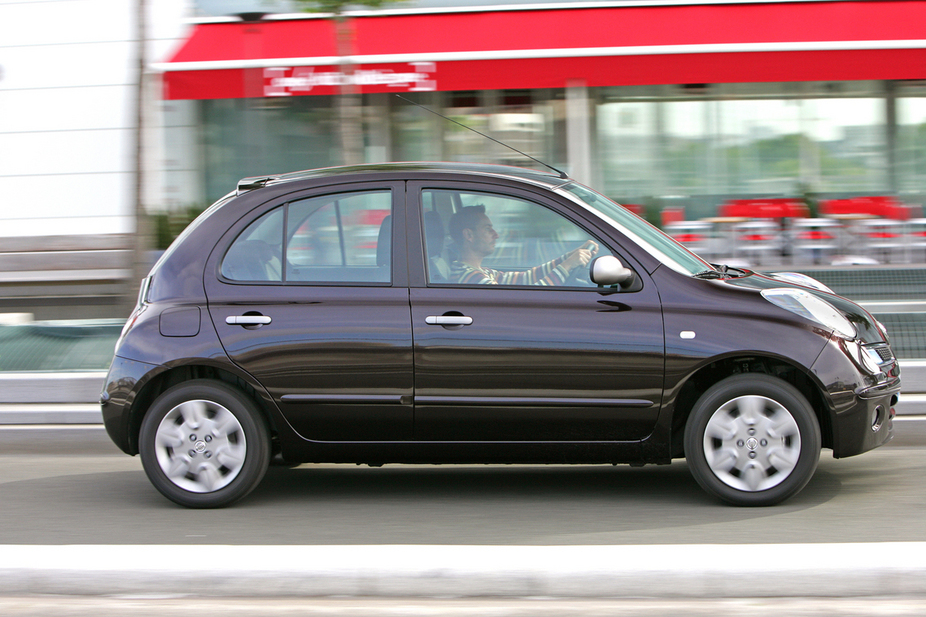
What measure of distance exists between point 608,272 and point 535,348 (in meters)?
0.48

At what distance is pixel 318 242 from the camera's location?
197 inches

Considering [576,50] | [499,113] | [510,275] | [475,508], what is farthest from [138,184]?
[499,113]

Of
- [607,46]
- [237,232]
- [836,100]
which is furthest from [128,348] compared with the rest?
[836,100]

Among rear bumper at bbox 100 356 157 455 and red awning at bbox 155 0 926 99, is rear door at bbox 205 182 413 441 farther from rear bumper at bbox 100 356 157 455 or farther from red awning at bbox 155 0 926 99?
red awning at bbox 155 0 926 99

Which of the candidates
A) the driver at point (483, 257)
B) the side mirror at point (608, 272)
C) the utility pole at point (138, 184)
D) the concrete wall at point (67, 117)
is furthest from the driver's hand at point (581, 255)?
the concrete wall at point (67, 117)

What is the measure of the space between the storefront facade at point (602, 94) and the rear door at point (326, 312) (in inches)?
358

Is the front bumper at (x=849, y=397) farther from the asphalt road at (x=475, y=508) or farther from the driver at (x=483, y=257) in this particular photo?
the driver at (x=483, y=257)

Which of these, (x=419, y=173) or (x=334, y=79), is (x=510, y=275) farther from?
(x=334, y=79)

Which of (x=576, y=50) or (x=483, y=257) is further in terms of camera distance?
(x=576, y=50)

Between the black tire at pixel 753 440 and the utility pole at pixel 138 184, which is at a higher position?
the utility pole at pixel 138 184

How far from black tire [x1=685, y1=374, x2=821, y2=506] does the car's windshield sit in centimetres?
63

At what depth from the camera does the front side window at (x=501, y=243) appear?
488 cm

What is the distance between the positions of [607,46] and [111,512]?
10559 millimetres

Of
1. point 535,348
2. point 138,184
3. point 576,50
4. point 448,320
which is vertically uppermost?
point 576,50
